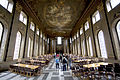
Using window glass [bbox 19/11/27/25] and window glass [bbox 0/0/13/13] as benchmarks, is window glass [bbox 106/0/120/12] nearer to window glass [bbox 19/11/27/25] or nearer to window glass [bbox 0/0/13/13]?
window glass [bbox 0/0/13/13]

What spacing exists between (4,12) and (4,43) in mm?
3317

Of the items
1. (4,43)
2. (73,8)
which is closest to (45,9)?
(73,8)

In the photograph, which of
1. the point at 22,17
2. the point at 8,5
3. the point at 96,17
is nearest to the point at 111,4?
the point at 96,17

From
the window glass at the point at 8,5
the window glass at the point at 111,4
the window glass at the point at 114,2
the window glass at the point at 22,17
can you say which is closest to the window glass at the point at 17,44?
the window glass at the point at 22,17

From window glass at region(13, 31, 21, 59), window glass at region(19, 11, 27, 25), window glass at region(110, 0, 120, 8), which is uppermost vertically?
window glass at region(19, 11, 27, 25)

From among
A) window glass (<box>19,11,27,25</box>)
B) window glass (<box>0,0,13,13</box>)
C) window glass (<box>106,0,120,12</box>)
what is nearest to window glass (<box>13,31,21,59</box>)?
window glass (<box>19,11,27,25</box>)

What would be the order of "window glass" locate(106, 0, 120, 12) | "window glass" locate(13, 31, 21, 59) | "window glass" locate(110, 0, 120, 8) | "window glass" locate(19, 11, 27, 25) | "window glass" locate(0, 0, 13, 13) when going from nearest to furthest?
"window glass" locate(110, 0, 120, 8) < "window glass" locate(106, 0, 120, 12) < "window glass" locate(0, 0, 13, 13) < "window glass" locate(13, 31, 21, 59) < "window glass" locate(19, 11, 27, 25)

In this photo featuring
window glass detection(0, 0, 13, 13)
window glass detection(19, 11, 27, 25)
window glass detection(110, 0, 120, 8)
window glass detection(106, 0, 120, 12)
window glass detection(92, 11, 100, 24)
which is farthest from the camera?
window glass detection(19, 11, 27, 25)

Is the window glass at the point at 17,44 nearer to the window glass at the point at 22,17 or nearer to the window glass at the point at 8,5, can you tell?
the window glass at the point at 22,17

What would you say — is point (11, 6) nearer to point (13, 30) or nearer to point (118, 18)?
point (13, 30)

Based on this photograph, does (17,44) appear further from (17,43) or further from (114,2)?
(114,2)

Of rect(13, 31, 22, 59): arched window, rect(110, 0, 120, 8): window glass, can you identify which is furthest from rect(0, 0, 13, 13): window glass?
rect(110, 0, 120, 8): window glass

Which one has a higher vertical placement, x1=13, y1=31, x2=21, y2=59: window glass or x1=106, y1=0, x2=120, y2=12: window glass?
x1=106, y1=0, x2=120, y2=12: window glass

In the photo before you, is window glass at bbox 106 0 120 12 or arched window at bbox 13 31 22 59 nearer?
window glass at bbox 106 0 120 12
